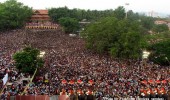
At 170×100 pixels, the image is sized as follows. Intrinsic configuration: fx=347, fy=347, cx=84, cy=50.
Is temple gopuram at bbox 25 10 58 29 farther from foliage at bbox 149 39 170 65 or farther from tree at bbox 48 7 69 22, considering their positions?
foliage at bbox 149 39 170 65

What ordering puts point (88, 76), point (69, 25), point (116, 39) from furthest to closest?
1. point (69, 25)
2. point (116, 39)
3. point (88, 76)

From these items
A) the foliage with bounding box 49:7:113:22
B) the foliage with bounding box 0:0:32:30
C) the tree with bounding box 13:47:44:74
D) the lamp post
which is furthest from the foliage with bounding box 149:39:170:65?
the foliage with bounding box 0:0:32:30

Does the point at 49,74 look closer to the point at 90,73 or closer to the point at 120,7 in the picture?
the point at 90,73

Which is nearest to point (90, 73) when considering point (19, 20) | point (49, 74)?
point (49, 74)

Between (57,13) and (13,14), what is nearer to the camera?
(13,14)

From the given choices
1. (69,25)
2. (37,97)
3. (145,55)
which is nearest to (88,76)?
(37,97)

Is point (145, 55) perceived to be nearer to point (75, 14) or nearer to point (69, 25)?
point (69, 25)
